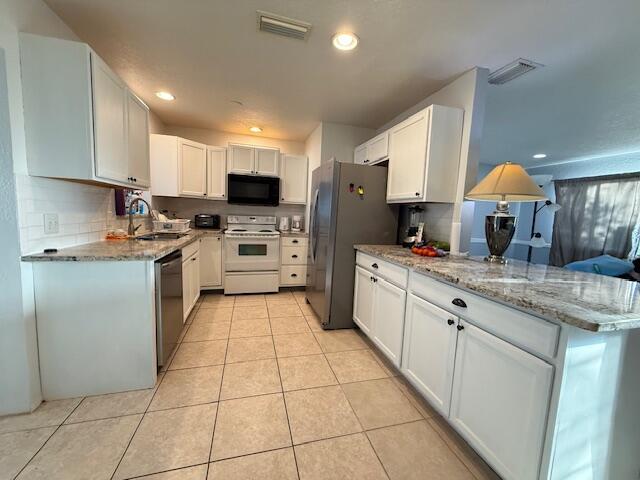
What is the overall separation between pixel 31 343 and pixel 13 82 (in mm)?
1472

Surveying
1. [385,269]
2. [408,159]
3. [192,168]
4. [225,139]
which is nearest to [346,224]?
[385,269]

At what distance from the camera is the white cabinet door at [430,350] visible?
1.36 metres

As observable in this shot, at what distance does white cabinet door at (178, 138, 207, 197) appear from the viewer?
11.0ft

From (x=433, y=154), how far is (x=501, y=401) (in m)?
1.73

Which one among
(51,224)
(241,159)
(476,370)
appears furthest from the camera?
(241,159)

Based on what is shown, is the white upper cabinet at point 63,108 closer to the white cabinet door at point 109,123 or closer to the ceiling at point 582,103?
the white cabinet door at point 109,123

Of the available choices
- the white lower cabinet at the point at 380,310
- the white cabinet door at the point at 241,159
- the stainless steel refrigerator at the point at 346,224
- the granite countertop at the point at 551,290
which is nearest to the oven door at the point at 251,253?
the white cabinet door at the point at 241,159

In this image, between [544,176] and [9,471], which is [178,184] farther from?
[544,176]

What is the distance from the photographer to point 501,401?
106 cm

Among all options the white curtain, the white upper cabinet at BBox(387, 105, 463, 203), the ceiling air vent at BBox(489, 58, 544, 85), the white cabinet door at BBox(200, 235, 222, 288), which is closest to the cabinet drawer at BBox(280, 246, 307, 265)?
the white cabinet door at BBox(200, 235, 222, 288)

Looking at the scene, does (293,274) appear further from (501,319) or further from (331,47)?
(501,319)

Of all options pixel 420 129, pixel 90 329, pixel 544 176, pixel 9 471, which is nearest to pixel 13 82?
pixel 90 329

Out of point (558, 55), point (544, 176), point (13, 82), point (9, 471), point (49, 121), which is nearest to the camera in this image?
point (9, 471)

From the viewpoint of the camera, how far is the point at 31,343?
1.46 metres
